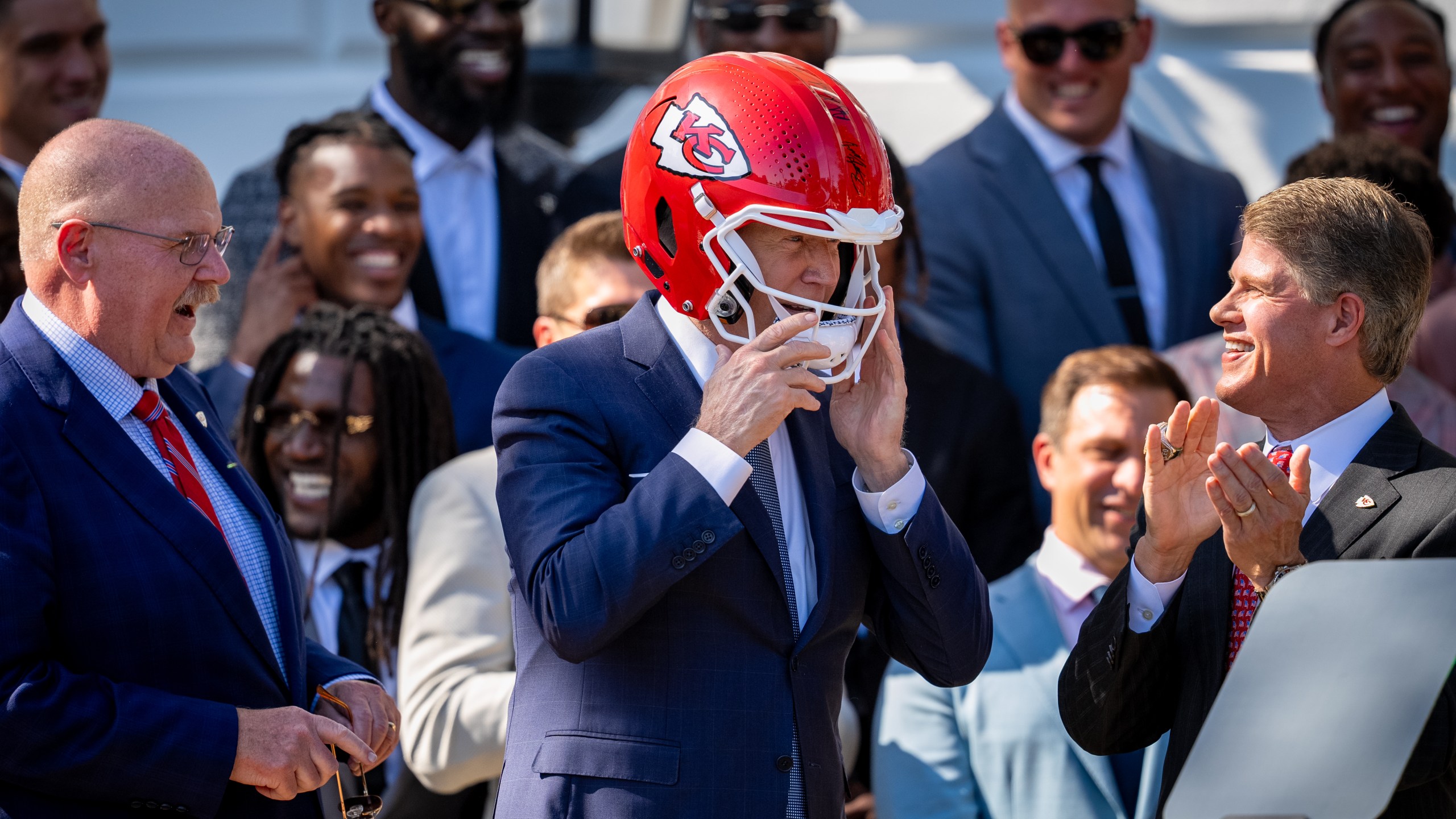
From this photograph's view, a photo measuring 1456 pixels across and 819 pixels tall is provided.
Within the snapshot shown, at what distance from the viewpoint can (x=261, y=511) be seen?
2.59 metres

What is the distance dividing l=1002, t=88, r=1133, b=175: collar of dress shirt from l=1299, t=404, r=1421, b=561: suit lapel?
2.35 meters

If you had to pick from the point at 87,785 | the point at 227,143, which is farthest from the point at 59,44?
the point at 87,785

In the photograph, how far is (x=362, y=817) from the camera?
254 cm

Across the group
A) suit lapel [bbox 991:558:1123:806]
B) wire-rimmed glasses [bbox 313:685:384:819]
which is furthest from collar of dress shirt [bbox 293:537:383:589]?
suit lapel [bbox 991:558:1123:806]

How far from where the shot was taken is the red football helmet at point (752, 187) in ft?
7.50

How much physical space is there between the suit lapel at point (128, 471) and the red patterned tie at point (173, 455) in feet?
0.18

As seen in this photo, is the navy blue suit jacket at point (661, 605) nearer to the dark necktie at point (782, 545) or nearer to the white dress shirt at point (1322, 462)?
the dark necktie at point (782, 545)

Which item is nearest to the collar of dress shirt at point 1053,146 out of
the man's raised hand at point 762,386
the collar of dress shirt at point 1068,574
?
the collar of dress shirt at point 1068,574

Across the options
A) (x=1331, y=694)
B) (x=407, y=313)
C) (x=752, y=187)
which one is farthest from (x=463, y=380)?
(x=1331, y=694)

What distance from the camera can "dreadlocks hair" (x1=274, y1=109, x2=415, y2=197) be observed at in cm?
462

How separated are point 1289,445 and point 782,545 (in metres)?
0.78

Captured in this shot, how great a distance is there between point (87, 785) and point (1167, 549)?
1522 mm

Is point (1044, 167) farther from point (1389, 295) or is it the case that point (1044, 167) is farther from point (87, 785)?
point (87, 785)

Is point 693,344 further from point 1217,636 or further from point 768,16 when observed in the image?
point 768,16
